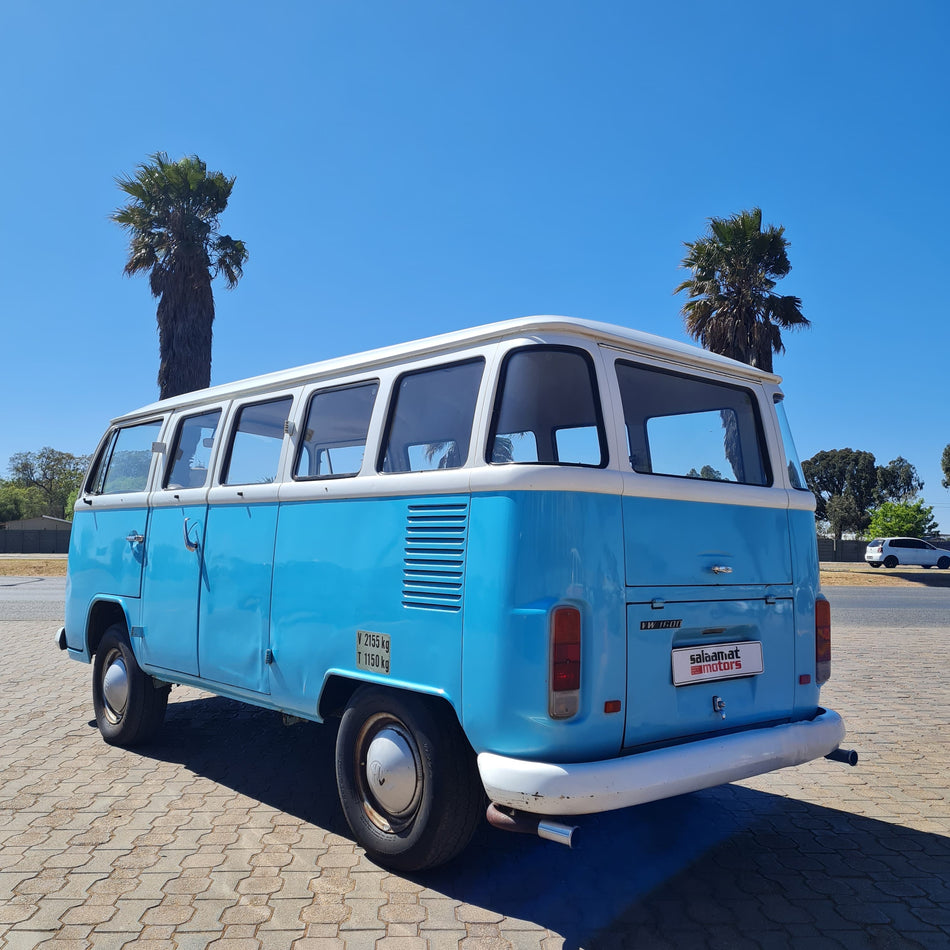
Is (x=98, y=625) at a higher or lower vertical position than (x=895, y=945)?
higher

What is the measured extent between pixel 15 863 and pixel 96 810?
74 centimetres

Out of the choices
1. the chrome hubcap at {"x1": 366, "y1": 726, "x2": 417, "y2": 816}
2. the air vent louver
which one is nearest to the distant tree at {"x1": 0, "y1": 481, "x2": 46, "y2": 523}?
the chrome hubcap at {"x1": 366, "y1": 726, "x2": 417, "y2": 816}

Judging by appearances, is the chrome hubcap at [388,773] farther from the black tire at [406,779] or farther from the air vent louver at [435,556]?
the air vent louver at [435,556]

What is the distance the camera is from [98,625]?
623 centimetres

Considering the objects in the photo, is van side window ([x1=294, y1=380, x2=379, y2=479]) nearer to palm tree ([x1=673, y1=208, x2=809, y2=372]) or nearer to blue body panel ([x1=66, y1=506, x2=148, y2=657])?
blue body panel ([x1=66, y1=506, x2=148, y2=657])

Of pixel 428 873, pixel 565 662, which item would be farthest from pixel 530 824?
pixel 428 873

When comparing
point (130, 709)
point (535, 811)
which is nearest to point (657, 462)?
point (535, 811)

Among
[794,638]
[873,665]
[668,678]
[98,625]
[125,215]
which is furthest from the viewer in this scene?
[125,215]

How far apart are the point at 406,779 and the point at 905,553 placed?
135ft

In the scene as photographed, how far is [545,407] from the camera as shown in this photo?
3.50 m

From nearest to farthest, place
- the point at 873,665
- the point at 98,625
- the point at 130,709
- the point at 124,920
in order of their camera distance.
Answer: the point at 124,920 < the point at 130,709 < the point at 98,625 < the point at 873,665

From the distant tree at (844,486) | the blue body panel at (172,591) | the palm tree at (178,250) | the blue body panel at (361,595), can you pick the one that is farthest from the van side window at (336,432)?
the distant tree at (844,486)

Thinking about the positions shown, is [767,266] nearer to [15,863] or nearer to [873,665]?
[873,665]

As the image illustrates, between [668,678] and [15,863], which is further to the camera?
[15,863]
